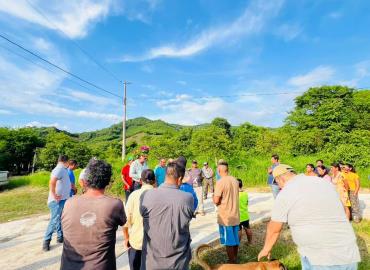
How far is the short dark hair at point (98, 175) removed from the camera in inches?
105

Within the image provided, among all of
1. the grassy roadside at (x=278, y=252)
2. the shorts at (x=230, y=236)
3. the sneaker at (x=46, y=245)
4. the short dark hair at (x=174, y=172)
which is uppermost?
the short dark hair at (x=174, y=172)

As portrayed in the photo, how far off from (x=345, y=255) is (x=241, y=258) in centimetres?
292

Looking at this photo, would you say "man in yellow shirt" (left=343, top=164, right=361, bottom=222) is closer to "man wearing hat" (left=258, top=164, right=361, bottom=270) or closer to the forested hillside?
"man wearing hat" (left=258, top=164, right=361, bottom=270)

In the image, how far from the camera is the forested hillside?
23928 millimetres

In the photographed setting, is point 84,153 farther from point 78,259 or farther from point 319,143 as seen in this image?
point 78,259

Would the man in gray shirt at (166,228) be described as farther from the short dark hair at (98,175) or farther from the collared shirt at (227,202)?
the collared shirt at (227,202)

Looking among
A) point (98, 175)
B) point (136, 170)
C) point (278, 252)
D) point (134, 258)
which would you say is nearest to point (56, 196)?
point (136, 170)

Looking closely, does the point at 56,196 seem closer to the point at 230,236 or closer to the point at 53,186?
the point at 53,186

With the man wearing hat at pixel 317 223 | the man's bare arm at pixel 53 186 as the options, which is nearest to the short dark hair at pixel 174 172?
the man wearing hat at pixel 317 223

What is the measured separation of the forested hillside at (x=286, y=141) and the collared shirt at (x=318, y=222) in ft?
53.6

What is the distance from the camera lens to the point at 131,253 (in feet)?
11.6

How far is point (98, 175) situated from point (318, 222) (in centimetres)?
200

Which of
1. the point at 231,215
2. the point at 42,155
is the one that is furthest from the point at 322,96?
the point at 231,215

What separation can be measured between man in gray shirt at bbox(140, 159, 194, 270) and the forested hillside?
1630 cm
